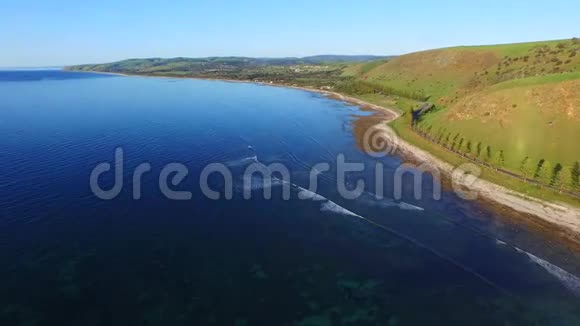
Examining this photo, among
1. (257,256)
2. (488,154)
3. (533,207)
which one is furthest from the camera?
(488,154)

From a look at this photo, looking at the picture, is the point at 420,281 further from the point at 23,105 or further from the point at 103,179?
the point at 23,105

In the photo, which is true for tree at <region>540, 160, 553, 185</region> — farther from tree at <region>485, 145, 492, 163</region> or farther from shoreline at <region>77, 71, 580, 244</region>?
tree at <region>485, 145, 492, 163</region>

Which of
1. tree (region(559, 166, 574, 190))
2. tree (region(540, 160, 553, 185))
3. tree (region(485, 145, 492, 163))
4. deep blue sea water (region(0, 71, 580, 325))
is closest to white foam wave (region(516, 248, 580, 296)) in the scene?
deep blue sea water (region(0, 71, 580, 325))

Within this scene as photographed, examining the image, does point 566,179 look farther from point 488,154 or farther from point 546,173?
point 488,154

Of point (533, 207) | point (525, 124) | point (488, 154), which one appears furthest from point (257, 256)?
point (525, 124)

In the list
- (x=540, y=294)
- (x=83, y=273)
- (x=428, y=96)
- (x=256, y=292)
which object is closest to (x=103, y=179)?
(x=83, y=273)

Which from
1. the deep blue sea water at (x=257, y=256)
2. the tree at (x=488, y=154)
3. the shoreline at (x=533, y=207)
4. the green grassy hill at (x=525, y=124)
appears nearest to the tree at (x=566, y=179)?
the green grassy hill at (x=525, y=124)

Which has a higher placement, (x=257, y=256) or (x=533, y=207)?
(x=533, y=207)

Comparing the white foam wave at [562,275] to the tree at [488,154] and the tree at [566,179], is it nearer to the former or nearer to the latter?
the tree at [566,179]
